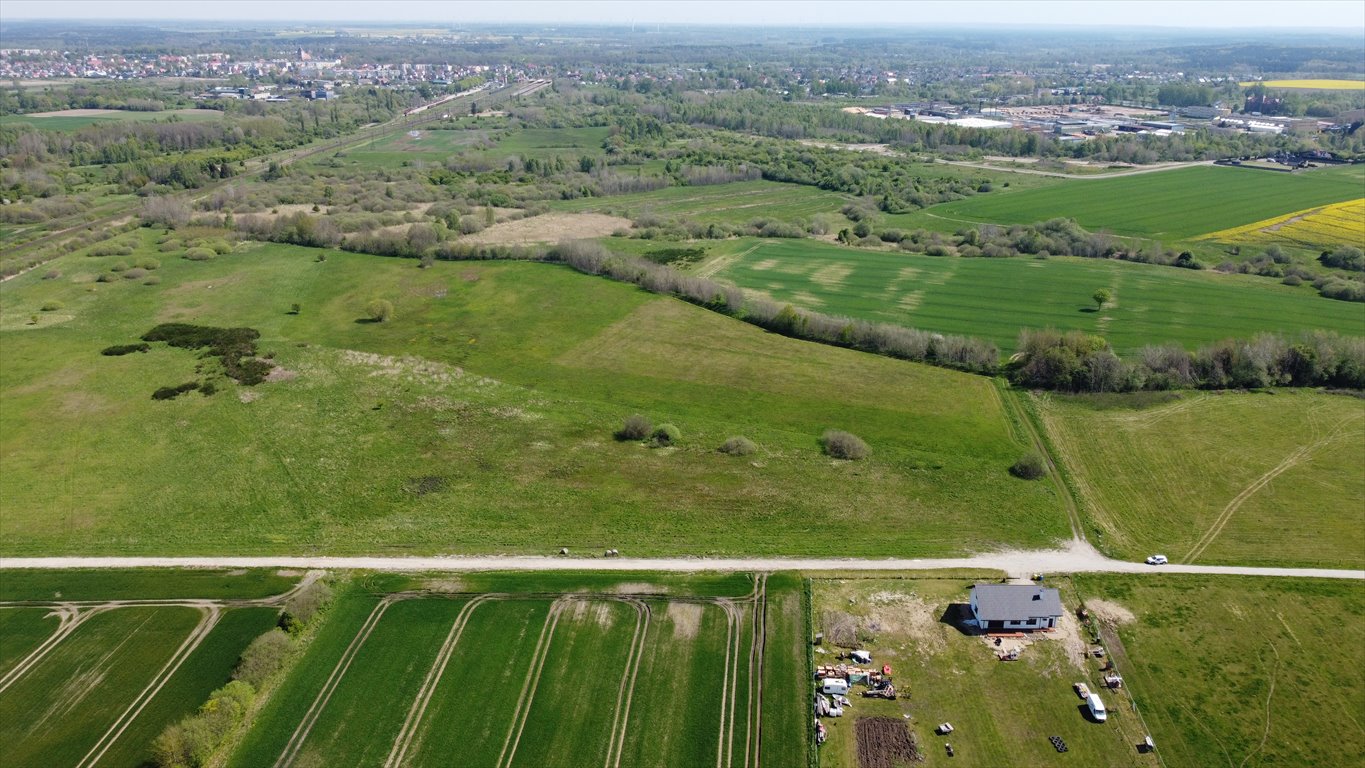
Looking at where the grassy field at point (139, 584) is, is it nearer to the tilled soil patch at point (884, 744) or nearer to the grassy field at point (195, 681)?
the grassy field at point (195, 681)

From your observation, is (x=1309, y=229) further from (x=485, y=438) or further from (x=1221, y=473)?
(x=485, y=438)

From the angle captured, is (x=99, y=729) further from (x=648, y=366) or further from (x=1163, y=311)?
(x=1163, y=311)

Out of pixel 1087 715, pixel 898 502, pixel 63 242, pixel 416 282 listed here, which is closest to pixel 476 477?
pixel 898 502

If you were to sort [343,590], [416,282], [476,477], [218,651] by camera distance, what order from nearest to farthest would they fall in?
1. [218,651]
2. [343,590]
3. [476,477]
4. [416,282]

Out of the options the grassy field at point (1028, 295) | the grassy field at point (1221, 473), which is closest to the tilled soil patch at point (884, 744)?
the grassy field at point (1221, 473)

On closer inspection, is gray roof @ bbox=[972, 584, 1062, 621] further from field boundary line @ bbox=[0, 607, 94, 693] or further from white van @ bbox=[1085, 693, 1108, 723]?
field boundary line @ bbox=[0, 607, 94, 693]

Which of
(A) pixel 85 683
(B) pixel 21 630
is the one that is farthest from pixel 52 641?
(A) pixel 85 683
